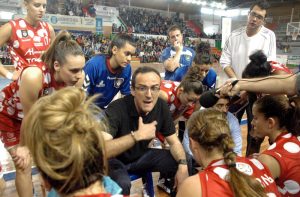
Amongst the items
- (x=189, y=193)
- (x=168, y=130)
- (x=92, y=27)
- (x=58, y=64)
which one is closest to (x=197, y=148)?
(x=189, y=193)

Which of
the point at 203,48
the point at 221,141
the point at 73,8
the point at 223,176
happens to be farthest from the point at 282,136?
the point at 73,8

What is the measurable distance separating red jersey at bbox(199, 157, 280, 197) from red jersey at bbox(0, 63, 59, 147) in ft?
3.78

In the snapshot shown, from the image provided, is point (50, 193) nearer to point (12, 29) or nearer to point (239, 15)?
point (12, 29)

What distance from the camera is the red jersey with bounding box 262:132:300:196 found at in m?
1.51

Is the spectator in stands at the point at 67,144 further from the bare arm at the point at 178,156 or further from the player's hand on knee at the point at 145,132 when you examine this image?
the bare arm at the point at 178,156

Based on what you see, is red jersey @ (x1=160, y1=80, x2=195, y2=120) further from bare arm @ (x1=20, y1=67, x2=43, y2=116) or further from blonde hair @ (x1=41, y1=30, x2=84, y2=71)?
bare arm @ (x1=20, y1=67, x2=43, y2=116)

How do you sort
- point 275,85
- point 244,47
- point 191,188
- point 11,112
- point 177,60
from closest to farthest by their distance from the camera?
point 191,188 < point 275,85 < point 11,112 < point 244,47 < point 177,60

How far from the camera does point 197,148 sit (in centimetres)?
143

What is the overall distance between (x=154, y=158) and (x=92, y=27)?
14550 millimetres

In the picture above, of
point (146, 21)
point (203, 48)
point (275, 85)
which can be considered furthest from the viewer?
point (146, 21)

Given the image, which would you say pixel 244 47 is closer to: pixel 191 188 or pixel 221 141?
pixel 221 141

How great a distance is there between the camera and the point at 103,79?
2.85m

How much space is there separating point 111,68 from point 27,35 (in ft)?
2.59

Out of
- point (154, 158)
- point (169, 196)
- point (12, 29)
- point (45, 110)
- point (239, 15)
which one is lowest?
point (169, 196)
